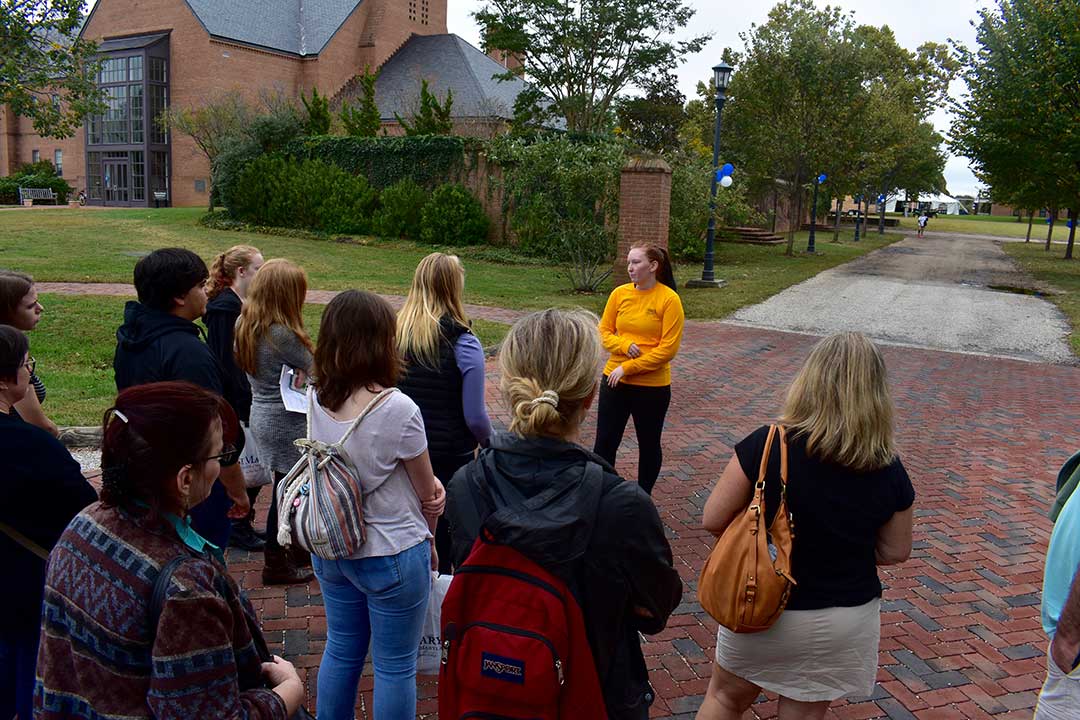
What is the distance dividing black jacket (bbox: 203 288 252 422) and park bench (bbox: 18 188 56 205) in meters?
43.9

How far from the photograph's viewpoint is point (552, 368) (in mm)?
2168

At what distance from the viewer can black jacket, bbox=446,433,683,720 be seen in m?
1.87

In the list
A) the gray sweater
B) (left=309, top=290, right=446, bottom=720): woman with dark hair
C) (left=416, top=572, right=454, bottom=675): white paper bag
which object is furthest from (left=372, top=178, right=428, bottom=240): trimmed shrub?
(left=309, top=290, right=446, bottom=720): woman with dark hair

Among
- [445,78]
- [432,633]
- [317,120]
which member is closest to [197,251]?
[317,120]

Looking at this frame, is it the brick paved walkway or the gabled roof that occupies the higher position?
the gabled roof

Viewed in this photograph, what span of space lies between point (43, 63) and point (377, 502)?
954 cm

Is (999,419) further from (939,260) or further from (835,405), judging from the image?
(939,260)

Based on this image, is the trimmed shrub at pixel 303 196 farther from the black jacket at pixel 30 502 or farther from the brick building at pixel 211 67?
the black jacket at pixel 30 502

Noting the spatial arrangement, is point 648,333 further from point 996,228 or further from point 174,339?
point 996,228

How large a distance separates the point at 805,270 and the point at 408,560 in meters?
23.6

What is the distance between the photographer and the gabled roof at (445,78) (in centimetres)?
4238

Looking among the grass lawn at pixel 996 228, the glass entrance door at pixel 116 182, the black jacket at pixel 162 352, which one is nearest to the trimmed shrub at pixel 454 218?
the black jacket at pixel 162 352

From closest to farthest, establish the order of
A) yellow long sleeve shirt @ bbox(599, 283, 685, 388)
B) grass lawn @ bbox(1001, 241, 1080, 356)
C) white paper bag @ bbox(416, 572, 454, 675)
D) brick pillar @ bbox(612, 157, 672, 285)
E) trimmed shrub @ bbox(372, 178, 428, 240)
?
1. white paper bag @ bbox(416, 572, 454, 675)
2. yellow long sleeve shirt @ bbox(599, 283, 685, 388)
3. brick pillar @ bbox(612, 157, 672, 285)
4. grass lawn @ bbox(1001, 241, 1080, 356)
5. trimmed shrub @ bbox(372, 178, 428, 240)

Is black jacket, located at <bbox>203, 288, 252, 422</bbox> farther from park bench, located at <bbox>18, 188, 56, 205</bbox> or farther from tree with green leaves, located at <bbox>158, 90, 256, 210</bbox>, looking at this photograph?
park bench, located at <bbox>18, 188, 56, 205</bbox>
